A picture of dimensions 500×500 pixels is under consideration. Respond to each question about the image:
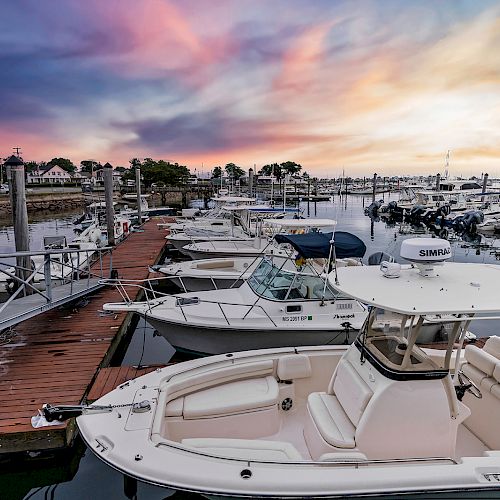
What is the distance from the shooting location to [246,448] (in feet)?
11.6

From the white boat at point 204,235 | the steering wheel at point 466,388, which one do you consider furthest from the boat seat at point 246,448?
the white boat at point 204,235

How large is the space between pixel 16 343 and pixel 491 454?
282 inches

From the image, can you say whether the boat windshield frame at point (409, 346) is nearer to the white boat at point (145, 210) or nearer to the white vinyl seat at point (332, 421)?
the white vinyl seat at point (332, 421)

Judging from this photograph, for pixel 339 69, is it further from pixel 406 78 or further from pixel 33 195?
pixel 33 195

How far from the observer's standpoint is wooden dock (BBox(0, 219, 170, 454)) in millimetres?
4465

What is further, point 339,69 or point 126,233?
point 126,233

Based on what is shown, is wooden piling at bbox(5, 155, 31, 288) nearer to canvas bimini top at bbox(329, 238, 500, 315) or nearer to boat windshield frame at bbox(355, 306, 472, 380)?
canvas bimini top at bbox(329, 238, 500, 315)

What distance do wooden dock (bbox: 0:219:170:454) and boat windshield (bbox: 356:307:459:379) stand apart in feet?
11.9

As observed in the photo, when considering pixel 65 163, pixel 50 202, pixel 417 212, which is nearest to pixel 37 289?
pixel 417 212

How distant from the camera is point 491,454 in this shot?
3.05 m

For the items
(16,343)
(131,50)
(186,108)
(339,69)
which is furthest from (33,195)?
(16,343)

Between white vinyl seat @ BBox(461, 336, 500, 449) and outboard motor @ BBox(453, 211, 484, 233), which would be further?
outboard motor @ BBox(453, 211, 484, 233)

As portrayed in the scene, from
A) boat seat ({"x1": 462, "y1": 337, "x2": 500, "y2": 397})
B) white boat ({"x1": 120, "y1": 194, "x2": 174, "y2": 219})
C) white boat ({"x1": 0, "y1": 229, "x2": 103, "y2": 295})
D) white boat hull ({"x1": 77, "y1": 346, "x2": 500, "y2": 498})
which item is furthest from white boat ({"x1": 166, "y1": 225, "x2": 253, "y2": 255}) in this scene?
white boat ({"x1": 120, "y1": 194, "x2": 174, "y2": 219})

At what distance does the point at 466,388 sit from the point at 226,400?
2436 mm
